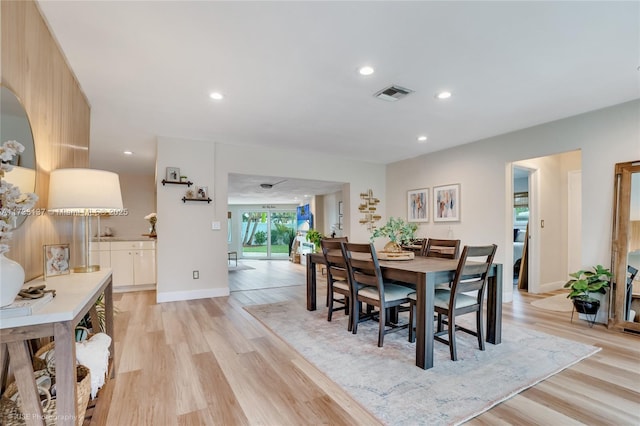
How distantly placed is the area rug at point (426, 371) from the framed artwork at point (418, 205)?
2700mm

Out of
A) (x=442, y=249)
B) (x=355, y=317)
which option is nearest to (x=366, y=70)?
(x=442, y=249)

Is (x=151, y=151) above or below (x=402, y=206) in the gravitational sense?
above

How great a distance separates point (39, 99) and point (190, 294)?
329cm

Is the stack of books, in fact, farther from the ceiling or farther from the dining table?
the dining table

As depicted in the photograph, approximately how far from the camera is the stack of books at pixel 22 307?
3.62 ft

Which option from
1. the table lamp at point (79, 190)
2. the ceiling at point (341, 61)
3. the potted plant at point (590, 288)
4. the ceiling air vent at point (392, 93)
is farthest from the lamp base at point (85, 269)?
the potted plant at point (590, 288)

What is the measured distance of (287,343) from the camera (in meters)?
2.82

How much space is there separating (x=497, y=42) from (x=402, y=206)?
13.6 ft

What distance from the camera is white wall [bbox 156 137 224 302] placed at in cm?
443

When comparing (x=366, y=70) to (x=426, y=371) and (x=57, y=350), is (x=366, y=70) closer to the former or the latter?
(x=426, y=371)

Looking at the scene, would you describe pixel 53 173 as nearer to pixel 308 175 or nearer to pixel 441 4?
pixel 441 4

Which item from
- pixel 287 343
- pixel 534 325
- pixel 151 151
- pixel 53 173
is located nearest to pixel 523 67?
pixel 534 325

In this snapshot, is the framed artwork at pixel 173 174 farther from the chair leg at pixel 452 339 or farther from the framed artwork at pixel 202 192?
the chair leg at pixel 452 339

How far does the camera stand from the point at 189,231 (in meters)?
4.60
